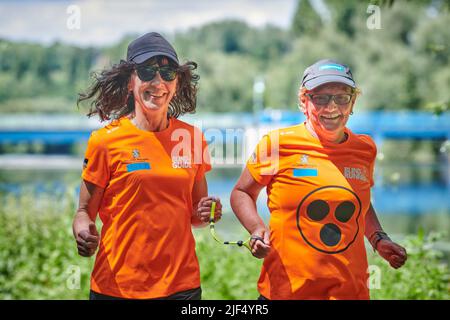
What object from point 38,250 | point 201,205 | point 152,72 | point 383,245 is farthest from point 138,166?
point 38,250

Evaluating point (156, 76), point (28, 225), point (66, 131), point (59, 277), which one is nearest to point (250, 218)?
point (156, 76)

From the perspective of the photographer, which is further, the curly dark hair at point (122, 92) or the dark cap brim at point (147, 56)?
the curly dark hair at point (122, 92)

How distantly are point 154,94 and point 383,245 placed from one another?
4.89ft

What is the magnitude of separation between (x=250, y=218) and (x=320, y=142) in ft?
1.81

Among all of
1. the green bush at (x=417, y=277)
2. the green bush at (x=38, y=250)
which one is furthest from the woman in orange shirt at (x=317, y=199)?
the green bush at (x=38, y=250)

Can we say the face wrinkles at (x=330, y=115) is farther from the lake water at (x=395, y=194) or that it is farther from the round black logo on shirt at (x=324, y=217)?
the lake water at (x=395, y=194)

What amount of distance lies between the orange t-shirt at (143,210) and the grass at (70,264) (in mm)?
1203

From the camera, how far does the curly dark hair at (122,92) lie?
389 cm

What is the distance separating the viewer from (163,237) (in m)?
3.63

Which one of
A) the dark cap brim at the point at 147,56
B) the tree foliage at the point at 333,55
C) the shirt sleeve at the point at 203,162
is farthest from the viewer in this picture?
the tree foliage at the point at 333,55

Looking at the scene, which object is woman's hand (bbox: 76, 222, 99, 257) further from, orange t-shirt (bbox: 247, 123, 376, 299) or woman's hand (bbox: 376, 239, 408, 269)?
woman's hand (bbox: 376, 239, 408, 269)

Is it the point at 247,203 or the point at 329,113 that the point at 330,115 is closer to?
the point at 329,113

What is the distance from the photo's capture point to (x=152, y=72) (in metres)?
3.75

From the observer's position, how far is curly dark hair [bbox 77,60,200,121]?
389 cm
